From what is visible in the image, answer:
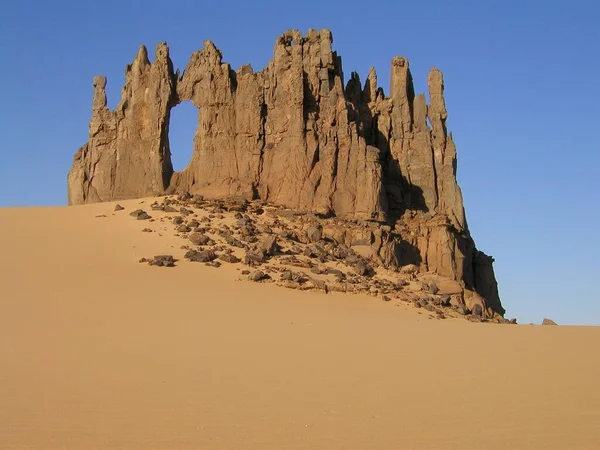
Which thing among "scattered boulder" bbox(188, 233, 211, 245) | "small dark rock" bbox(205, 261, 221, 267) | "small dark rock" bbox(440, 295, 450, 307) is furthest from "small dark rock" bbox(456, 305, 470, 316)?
"scattered boulder" bbox(188, 233, 211, 245)

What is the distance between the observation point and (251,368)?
48.9 feet

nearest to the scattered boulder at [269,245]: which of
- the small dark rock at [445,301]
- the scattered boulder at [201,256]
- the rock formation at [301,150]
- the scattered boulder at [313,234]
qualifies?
the scattered boulder at [201,256]

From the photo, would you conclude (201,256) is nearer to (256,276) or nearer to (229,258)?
(229,258)

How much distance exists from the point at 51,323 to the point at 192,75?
18233 millimetres

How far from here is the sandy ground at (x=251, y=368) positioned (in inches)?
414

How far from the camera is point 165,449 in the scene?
9555mm

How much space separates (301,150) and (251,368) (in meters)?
18.6

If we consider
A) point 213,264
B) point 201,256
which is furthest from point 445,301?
point 201,256

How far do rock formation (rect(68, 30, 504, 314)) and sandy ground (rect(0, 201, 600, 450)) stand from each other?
6854 mm

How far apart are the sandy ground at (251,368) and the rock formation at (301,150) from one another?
6.85 meters

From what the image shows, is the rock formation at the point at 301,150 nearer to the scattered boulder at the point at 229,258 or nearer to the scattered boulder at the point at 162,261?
the scattered boulder at the point at 229,258

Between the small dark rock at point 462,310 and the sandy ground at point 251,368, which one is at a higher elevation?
the small dark rock at point 462,310

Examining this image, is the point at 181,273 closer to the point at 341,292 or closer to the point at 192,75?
the point at 341,292

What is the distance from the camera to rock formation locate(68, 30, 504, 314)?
32.2 m
